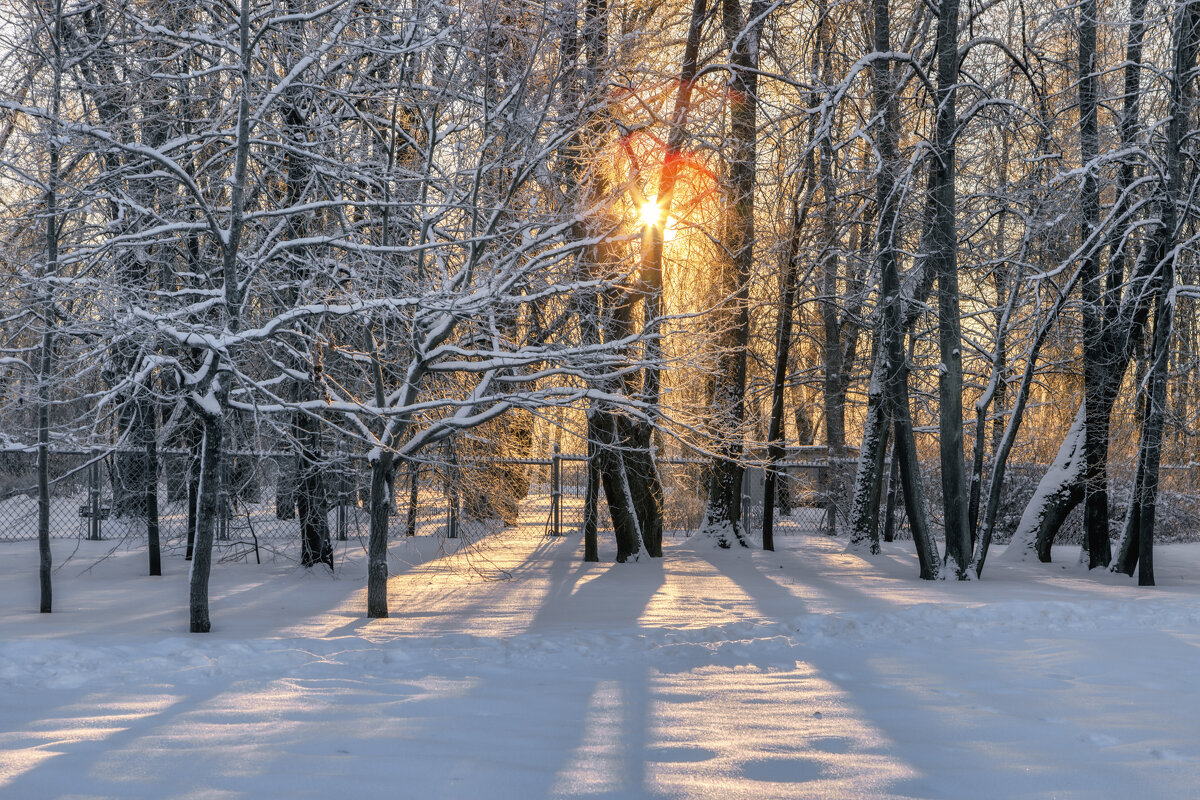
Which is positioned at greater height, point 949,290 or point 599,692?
point 949,290

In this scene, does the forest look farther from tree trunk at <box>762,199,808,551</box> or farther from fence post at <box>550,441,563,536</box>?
fence post at <box>550,441,563,536</box>

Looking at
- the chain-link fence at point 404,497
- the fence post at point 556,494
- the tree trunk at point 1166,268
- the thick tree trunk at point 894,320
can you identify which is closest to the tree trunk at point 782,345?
the chain-link fence at point 404,497

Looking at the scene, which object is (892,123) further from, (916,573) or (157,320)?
(157,320)

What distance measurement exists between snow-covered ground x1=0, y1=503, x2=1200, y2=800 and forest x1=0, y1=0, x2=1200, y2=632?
117 cm

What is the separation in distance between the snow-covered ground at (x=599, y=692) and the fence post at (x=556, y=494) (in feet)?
19.7

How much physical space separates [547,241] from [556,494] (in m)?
8.71

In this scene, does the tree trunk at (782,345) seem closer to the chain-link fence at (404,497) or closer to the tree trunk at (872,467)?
the chain-link fence at (404,497)

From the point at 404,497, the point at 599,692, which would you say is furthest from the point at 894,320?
the point at 599,692

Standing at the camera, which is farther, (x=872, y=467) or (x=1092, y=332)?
(x=872, y=467)

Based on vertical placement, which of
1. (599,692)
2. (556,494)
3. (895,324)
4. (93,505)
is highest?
(895,324)

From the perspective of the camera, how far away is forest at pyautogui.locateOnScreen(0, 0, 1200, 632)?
9.22 m

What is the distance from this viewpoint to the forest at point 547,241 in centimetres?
922

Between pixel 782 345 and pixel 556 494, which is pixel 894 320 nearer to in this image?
pixel 782 345

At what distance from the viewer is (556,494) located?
1853 centimetres
